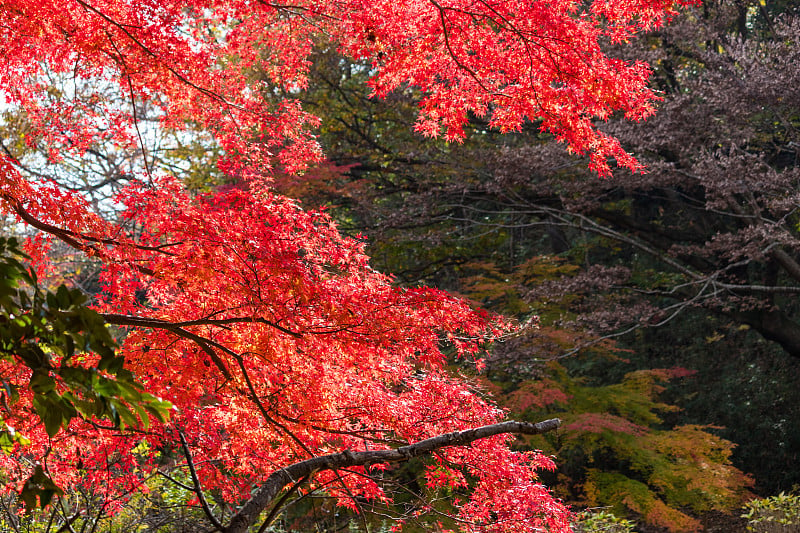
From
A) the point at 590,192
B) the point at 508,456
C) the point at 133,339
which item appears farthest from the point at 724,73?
the point at 133,339

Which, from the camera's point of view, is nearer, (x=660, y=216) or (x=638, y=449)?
(x=638, y=449)

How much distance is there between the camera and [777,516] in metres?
8.01

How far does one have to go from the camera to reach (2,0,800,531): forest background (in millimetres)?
8406

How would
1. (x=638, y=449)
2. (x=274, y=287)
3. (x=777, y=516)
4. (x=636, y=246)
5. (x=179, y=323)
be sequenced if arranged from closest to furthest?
(x=179, y=323)
(x=274, y=287)
(x=777, y=516)
(x=638, y=449)
(x=636, y=246)

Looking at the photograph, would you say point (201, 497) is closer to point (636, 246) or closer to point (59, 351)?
point (59, 351)

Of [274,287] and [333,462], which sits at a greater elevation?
[274,287]

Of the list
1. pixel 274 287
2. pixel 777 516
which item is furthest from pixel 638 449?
pixel 274 287

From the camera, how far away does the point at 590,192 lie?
1088cm

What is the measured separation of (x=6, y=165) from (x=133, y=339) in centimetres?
122

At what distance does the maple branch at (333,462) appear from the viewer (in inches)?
105

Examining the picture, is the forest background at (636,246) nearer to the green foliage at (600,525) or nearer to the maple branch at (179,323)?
the green foliage at (600,525)

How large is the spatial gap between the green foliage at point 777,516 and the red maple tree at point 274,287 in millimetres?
4112

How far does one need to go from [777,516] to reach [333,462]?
728 cm

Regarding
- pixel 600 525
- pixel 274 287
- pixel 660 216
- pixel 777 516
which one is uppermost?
pixel 660 216
